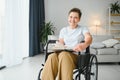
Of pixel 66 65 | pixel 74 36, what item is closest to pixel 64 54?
pixel 66 65

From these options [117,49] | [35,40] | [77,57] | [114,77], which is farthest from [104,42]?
→ [77,57]

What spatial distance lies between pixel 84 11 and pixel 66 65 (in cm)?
481

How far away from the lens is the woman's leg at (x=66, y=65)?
6.77 feet

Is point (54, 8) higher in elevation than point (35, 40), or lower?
higher

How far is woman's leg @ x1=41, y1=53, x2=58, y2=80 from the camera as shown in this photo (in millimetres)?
2143

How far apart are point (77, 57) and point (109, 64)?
2.59m

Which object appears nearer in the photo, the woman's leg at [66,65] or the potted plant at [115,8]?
the woman's leg at [66,65]

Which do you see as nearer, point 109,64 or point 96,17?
point 109,64

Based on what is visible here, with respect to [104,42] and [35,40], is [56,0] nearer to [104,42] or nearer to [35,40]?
[35,40]

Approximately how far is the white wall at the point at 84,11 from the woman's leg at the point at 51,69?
4491 mm

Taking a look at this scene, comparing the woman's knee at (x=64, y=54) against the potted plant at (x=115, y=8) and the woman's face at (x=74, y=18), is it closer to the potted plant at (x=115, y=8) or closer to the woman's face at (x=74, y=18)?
the woman's face at (x=74, y=18)

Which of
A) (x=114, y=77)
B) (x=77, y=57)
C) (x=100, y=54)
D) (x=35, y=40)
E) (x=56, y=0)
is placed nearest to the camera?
(x=77, y=57)

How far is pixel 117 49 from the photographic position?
446cm

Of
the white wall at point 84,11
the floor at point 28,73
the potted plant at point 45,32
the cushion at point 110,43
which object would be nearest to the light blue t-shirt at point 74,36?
the floor at point 28,73
